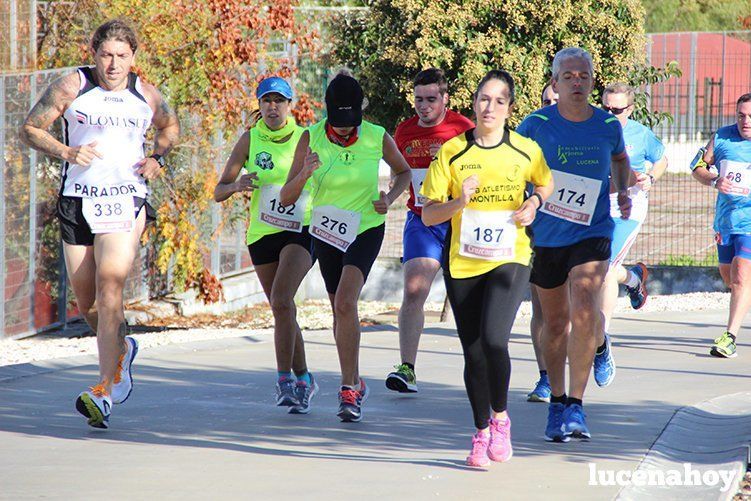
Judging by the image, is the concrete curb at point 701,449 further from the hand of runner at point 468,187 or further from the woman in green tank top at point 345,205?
the woman in green tank top at point 345,205

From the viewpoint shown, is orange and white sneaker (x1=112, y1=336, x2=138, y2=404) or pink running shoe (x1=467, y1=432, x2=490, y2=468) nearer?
pink running shoe (x1=467, y1=432, x2=490, y2=468)

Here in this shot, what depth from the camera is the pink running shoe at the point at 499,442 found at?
20.4 feet

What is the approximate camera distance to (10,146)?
39.6 feet

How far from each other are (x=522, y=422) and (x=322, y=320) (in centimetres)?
741

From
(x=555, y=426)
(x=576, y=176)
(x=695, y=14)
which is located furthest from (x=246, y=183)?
(x=695, y=14)

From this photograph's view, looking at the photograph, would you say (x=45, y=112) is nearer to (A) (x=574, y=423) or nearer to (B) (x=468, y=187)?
(B) (x=468, y=187)

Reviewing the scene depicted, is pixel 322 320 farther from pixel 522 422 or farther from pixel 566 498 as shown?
pixel 566 498

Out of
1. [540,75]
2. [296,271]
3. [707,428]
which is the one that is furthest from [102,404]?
[540,75]

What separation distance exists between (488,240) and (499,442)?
956 mm

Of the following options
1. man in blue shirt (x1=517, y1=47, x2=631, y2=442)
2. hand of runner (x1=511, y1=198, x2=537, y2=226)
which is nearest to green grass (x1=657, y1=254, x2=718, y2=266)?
man in blue shirt (x1=517, y1=47, x2=631, y2=442)

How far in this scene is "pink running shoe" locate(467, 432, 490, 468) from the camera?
244 inches

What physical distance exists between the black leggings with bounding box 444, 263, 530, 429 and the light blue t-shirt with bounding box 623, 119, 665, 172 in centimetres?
294

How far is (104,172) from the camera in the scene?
727 cm

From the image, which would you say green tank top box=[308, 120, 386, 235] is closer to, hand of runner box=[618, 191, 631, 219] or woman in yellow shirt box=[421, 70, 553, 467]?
woman in yellow shirt box=[421, 70, 553, 467]
